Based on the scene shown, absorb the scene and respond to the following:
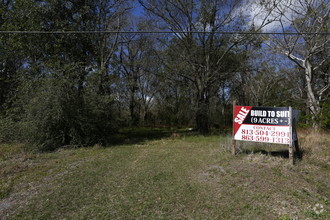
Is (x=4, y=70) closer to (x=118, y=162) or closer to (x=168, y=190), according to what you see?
(x=118, y=162)

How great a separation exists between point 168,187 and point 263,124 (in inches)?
152

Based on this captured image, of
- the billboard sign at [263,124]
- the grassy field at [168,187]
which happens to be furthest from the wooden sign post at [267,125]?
the grassy field at [168,187]

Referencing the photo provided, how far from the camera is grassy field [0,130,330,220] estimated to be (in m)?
3.41

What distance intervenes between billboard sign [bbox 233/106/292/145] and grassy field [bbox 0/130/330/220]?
0.64 metres

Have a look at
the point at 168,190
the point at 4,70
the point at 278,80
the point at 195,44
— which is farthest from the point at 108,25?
the point at 278,80

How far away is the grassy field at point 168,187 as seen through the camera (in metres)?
3.41

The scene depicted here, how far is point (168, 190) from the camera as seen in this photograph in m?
4.31

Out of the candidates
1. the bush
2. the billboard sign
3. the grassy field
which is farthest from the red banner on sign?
the bush

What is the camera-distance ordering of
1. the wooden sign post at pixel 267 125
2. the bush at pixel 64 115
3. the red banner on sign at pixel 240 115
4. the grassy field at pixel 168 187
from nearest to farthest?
the grassy field at pixel 168 187 → the wooden sign post at pixel 267 125 → the red banner on sign at pixel 240 115 → the bush at pixel 64 115

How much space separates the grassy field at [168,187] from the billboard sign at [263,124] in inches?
25.3

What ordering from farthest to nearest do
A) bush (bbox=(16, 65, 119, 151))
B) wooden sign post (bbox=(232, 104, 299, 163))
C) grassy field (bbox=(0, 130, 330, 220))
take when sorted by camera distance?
bush (bbox=(16, 65, 119, 151)) → wooden sign post (bbox=(232, 104, 299, 163)) → grassy field (bbox=(0, 130, 330, 220))

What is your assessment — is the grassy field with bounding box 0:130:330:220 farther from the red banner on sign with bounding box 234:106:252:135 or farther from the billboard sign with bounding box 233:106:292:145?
the red banner on sign with bounding box 234:106:252:135

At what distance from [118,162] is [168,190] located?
9.74 ft

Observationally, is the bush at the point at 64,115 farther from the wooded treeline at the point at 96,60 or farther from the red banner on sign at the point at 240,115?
the red banner on sign at the point at 240,115
